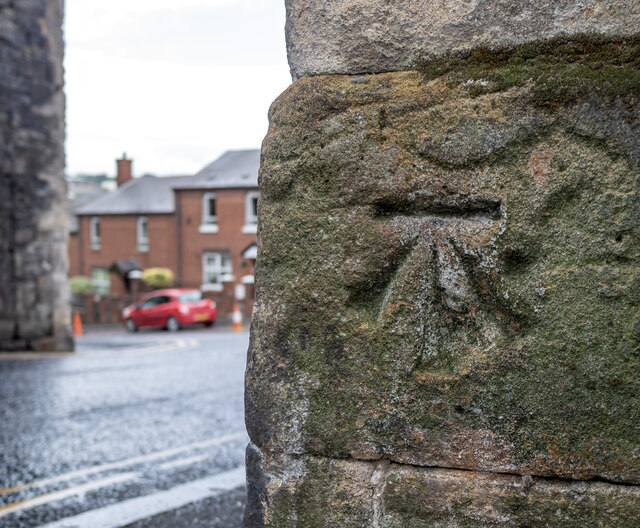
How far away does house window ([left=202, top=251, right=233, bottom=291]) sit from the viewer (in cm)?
3116

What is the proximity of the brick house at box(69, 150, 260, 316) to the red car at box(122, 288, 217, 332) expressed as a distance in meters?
2.56

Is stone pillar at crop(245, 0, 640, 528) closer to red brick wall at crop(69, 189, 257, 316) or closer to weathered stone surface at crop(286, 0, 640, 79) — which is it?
weathered stone surface at crop(286, 0, 640, 79)

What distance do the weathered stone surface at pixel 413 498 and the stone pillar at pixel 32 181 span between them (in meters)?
11.3

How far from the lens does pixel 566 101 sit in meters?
1.81

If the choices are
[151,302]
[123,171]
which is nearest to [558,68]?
[151,302]

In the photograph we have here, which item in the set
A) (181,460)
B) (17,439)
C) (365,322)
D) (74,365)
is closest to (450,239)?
(365,322)

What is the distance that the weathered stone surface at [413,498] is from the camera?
5.92 ft

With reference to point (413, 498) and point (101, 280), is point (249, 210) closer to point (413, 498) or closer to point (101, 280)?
point (101, 280)

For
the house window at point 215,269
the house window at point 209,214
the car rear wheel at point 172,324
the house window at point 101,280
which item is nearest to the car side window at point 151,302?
the car rear wheel at point 172,324

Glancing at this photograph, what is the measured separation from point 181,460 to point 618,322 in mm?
4300

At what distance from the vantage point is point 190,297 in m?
24.1

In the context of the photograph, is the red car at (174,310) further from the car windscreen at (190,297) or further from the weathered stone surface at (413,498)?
the weathered stone surface at (413,498)

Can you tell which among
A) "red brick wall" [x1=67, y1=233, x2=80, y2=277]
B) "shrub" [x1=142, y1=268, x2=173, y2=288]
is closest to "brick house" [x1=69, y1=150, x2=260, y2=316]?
"red brick wall" [x1=67, y1=233, x2=80, y2=277]

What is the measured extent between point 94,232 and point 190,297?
1390cm
